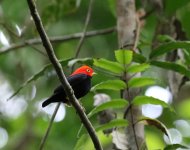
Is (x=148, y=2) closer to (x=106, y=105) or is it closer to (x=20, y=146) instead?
(x=106, y=105)

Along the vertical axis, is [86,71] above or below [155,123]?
above

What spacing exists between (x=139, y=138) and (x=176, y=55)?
4.41 ft

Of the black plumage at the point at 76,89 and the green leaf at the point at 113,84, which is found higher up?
the black plumage at the point at 76,89

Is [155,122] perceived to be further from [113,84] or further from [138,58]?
[138,58]

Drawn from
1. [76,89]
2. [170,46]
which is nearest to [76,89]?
[76,89]

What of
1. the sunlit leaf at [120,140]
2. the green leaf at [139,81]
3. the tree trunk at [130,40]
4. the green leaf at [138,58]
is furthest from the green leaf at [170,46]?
the sunlit leaf at [120,140]

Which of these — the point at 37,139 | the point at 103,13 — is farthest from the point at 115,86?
the point at 37,139

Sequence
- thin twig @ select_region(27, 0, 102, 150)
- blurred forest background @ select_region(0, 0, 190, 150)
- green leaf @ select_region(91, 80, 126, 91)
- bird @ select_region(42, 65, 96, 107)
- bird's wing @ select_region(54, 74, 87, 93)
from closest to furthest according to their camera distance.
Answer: thin twig @ select_region(27, 0, 102, 150), green leaf @ select_region(91, 80, 126, 91), bird @ select_region(42, 65, 96, 107), bird's wing @ select_region(54, 74, 87, 93), blurred forest background @ select_region(0, 0, 190, 150)

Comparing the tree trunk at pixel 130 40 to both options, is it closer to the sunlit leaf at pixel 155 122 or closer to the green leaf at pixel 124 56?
the sunlit leaf at pixel 155 122

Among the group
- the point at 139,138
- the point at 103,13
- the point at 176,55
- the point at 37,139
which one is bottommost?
the point at 139,138

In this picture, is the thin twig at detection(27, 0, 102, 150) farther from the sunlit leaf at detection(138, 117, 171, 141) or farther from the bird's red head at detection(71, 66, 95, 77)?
the bird's red head at detection(71, 66, 95, 77)

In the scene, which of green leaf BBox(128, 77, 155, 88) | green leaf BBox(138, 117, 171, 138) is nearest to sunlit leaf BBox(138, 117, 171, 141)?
green leaf BBox(138, 117, 171, 138)

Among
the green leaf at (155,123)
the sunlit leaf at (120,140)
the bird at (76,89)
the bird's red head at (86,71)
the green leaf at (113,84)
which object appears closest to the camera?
the green leaf at (113,84)

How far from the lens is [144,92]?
→ 6250 mm
